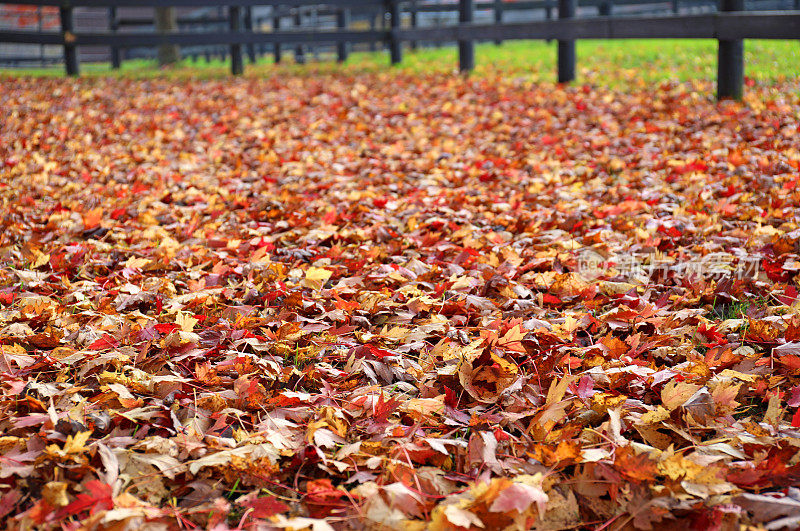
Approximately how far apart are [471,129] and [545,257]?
150 inches

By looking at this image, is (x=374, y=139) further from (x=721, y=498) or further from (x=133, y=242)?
(x=721, y=498)

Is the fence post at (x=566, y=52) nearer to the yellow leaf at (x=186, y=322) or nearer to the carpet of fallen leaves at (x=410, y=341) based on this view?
the carpet of fallen leaves at (x=410, y=341)

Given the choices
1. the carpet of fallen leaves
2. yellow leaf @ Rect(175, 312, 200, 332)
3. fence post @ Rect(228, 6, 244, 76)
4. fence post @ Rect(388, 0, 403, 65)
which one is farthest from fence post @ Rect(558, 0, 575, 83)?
yellow leaf @ Rect(175, 312, 200, 332)

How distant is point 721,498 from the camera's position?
1.81 metres

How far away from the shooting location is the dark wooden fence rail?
6.75m

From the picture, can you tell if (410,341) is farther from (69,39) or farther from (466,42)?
→ (69,39)

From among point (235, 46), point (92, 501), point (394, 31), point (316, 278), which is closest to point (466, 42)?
point (394, 31)

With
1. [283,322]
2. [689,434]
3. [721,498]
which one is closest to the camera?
[721,498]

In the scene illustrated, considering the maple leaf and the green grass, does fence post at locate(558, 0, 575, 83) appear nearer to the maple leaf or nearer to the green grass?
the green grass

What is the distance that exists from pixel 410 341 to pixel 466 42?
363 inches

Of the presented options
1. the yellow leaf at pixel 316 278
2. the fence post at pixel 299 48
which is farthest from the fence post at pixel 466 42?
the yellow leaf at pixel 316 278

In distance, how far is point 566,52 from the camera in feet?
30.1

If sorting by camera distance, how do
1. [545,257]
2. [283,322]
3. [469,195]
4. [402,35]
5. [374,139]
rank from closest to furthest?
1. [283,322]
2. [545,257]
3. [469,195]
4. [374,139]
5. [402,35]

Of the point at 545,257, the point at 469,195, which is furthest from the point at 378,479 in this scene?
the point at 469,195
